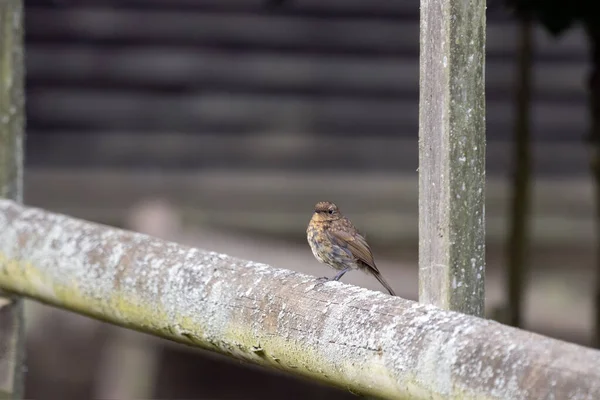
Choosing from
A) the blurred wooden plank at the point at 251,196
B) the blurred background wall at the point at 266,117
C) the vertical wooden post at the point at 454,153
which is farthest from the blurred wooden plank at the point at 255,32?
the vertical wooden post at the point at 454,153

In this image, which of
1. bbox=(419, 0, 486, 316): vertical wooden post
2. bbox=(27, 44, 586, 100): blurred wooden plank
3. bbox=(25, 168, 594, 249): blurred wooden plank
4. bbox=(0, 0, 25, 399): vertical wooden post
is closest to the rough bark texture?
bbox=(0, 0, 25, 399): vertical wooden post

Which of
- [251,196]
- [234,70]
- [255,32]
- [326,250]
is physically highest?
[255,32]

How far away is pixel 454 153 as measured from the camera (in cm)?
199

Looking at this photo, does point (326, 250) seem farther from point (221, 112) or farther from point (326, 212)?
point (221, 112)

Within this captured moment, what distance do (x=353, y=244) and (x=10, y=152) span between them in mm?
1086

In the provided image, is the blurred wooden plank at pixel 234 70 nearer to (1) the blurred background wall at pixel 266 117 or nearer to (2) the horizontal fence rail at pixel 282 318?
(1) the blurred background wall at pixel 266 117

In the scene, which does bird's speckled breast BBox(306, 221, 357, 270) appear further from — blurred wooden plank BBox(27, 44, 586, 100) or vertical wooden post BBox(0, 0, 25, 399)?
blurred wooden plank BBox(27, 44, 586, 100)

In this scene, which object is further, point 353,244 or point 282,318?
point 353,244

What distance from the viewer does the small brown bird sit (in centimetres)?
345

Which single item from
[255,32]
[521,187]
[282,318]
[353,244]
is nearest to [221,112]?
[255,32]

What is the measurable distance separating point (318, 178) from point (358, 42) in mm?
1024

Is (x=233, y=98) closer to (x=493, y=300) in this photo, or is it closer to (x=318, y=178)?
(x=318, y=178)

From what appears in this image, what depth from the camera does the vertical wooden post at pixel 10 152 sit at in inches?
134

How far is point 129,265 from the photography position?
8.89ft
